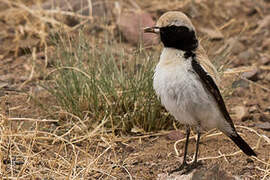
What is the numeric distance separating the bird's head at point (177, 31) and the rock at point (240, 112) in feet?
5.43

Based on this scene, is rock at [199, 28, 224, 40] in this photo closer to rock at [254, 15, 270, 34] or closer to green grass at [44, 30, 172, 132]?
rock at [254, 15, 270, 34]

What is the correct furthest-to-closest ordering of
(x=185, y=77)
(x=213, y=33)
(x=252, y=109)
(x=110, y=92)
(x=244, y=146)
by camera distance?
(x=213, y=33), (x=252, y=109), (x=110, y=92), (x=244, y=146), (x=185, y=77)

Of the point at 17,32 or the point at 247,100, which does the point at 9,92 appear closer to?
the point at 17,32

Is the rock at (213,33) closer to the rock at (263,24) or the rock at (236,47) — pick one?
the rock at (236,47)

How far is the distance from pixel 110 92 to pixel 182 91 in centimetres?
130

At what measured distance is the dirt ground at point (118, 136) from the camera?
3.84 meters

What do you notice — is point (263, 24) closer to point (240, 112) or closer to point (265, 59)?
point (265, 59)

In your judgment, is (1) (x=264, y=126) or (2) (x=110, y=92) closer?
(2) (x=110, y=92)

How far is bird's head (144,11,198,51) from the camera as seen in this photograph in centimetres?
339

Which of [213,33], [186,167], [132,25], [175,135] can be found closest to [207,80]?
[186,167]

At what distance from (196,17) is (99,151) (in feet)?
12.1

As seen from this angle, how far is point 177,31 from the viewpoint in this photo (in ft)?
11.1

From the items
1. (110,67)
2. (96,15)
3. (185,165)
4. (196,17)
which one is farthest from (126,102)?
(196,17)


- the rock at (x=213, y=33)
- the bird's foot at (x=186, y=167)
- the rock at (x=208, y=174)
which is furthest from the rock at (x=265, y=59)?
the rock at (x=208, y=174)
